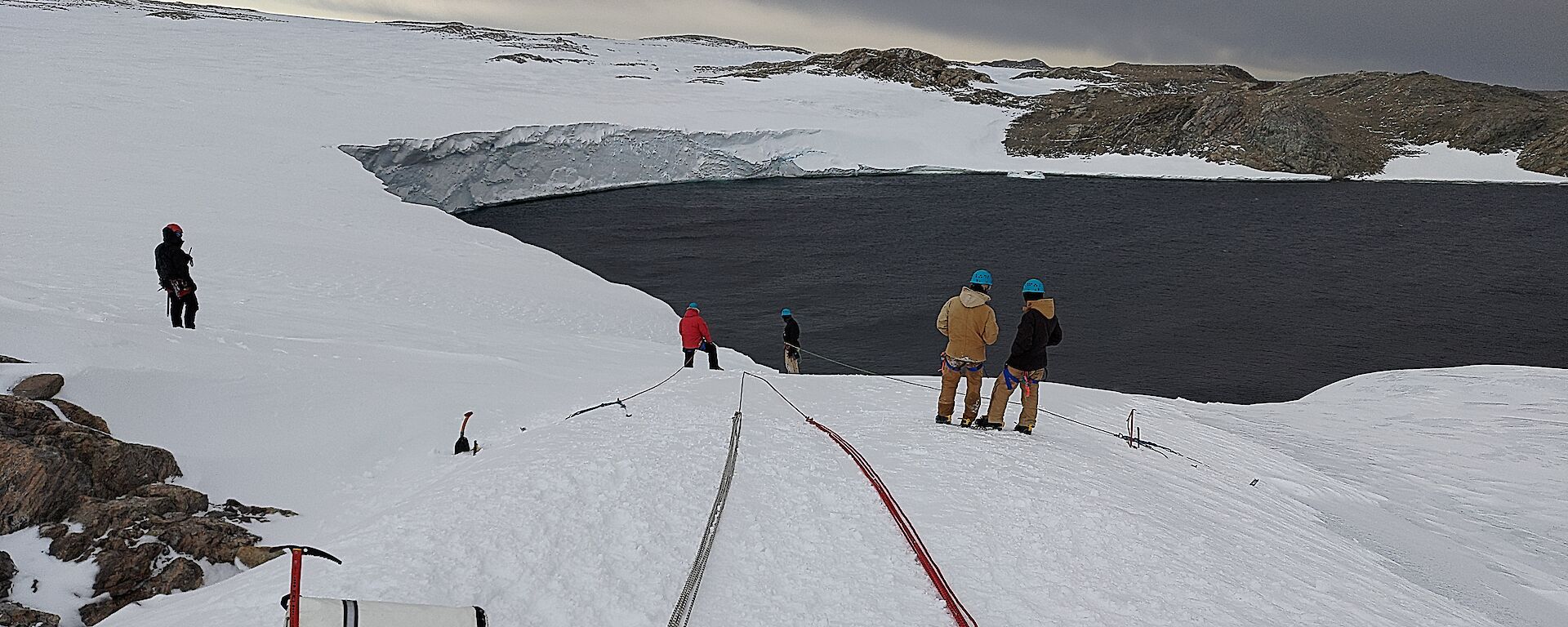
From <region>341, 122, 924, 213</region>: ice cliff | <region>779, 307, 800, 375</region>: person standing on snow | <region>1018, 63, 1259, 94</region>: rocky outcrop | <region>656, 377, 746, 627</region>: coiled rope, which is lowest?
<region>779, 307, 800, 375</region>: person standing on snow

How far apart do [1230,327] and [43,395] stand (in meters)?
19.9

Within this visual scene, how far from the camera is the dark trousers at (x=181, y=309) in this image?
873 cm

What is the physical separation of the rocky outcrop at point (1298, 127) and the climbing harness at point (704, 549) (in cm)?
4659

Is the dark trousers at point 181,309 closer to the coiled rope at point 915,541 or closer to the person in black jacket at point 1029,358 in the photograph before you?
the coiled rope at point 915,541

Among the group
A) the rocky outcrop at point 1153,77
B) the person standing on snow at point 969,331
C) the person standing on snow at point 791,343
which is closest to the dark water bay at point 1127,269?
the person standing on snow at point 791,343

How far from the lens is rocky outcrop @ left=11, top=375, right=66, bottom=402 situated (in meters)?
5.02

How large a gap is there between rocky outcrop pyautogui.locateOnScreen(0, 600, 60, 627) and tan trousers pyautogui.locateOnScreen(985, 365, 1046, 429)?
5.79m

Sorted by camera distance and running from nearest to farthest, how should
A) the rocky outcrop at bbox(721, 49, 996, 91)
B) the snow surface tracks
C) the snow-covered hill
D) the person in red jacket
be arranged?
the snow surface tracks < the snow-covered hill < the person in red jacket < the rocky outcrop at bbox(721, 49, 996, 91)

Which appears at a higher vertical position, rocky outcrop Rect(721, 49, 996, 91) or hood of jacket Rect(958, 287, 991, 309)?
rocky outcrop Rect(721, 49, 996, 91)

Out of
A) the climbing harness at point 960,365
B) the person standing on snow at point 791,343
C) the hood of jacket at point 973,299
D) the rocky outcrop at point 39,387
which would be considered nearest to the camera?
the rocky outcrop at point 39,387

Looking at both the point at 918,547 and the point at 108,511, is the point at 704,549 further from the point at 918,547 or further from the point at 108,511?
the point at 108,511

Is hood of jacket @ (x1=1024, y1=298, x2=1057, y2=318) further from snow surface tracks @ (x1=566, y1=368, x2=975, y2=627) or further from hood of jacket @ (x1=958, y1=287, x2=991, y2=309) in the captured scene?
snow surface tracks @ (x1=566, y1=368, x2=975, y2=627)

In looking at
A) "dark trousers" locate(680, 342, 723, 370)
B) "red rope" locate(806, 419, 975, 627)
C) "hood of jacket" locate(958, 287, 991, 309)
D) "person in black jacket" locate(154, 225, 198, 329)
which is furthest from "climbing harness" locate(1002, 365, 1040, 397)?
"person in black jacket" locate(154, 225, 198, 329)

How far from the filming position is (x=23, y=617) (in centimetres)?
357
